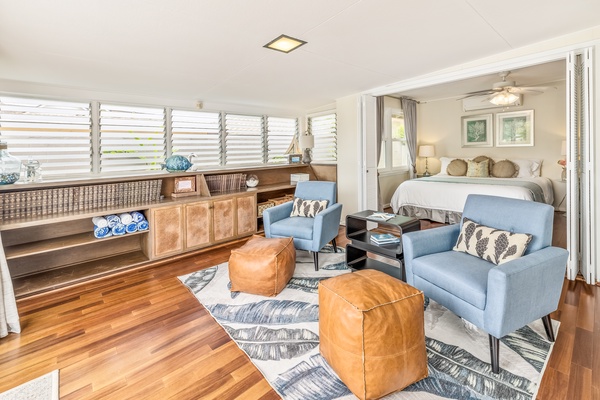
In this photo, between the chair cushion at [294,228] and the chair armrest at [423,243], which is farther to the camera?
the chair cushion at [294,228]

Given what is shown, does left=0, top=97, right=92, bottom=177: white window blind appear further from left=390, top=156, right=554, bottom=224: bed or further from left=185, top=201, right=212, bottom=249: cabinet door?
left=390, top=156, right=554, bottom=224: bed

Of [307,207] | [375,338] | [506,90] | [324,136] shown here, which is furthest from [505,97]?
[375,338]

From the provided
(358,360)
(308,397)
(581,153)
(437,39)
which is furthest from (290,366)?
(581,153)

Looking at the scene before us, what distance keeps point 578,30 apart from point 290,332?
3.46 metres

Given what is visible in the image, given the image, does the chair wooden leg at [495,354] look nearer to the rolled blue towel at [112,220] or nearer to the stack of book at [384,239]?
the stack of book at [384,239]

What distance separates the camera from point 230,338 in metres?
2.10

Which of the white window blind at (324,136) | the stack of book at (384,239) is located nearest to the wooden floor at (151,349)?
the stack of book at (384,239)

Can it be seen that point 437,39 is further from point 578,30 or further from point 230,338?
point 230,338

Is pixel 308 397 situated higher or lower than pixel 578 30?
lower

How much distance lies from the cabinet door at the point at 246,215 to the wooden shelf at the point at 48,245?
68.3 inches

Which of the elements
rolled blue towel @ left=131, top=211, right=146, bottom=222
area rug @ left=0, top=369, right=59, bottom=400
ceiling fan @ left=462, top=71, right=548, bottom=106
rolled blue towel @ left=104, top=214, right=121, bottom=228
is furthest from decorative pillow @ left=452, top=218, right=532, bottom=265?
rolled blue towel @ left=104, top=214, right=121, bottom=228

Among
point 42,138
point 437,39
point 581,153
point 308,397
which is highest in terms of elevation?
point 437,39

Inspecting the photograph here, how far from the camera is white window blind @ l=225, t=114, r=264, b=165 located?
507 centimetres

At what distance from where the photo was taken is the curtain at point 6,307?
2.16m
